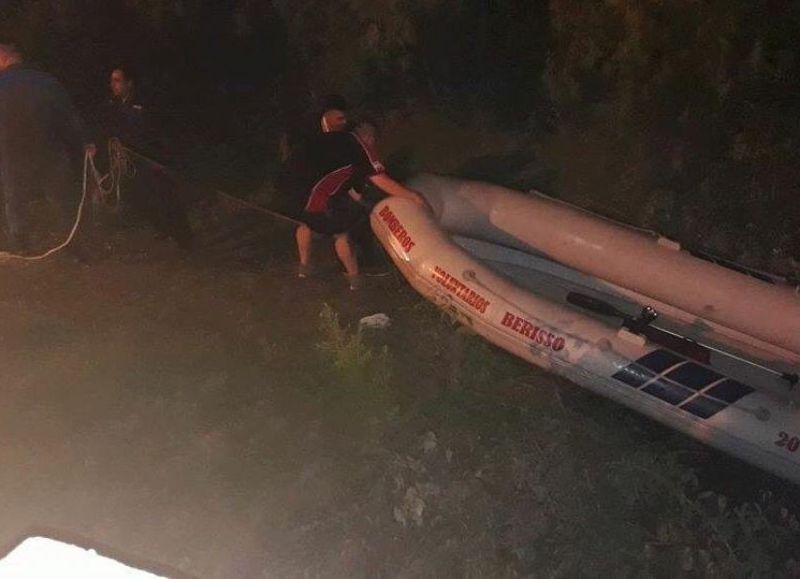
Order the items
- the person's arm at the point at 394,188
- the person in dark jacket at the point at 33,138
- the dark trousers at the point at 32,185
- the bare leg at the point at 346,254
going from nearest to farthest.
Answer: the person's arm at the point at 394,188 → the person in dark jacket at the point at 33,138 → the bare leg at the point at 346,254 → the dark trousers at the point at 32,185

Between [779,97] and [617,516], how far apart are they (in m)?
4.11

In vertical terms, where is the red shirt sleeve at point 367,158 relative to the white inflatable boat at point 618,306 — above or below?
above

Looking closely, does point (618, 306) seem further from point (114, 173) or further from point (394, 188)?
point (114, 173)

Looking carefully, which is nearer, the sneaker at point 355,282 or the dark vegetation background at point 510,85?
the sneaker at point 355,282

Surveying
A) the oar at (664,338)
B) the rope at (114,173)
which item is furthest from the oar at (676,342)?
the rope at (114,173)

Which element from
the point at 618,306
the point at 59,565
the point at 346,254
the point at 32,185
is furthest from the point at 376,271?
the point at 59,565

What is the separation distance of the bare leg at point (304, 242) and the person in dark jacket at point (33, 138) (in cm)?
150

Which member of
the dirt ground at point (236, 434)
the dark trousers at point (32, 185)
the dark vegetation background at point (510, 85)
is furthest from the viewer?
the dark vegetation background at point (510, 85)

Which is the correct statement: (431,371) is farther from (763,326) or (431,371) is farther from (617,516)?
(763,326)

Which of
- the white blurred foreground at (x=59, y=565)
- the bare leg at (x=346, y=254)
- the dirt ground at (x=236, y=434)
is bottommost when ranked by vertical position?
the dirt ground at (x=236, y=434)

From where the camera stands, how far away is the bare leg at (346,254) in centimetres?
585

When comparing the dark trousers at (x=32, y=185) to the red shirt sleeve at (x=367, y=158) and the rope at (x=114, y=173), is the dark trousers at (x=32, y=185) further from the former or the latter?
the red shirt sleeve at (x=367, y=158)

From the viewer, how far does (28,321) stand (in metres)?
5.67

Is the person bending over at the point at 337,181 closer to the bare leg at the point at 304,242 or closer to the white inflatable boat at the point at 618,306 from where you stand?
the bare leg at the point at 304,242
